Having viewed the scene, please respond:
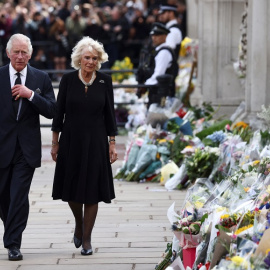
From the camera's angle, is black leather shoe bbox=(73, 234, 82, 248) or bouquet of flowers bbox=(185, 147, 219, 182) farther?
bouquet of flowers bbox=(185, 147, 219, 182)

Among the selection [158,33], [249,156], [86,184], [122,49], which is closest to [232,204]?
[86,184]

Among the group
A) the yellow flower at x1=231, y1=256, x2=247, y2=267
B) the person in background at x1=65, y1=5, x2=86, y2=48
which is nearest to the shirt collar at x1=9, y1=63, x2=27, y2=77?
the yellow flower at x1=231, y1=256, x2=247, y2=267

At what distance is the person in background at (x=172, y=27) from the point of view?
15.6 metres

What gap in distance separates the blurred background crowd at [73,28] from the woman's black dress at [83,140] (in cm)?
1897

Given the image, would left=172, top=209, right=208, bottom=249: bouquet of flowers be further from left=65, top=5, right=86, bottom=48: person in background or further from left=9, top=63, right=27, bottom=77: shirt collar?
left=65, top=5, right=86, bottom=48: person in background

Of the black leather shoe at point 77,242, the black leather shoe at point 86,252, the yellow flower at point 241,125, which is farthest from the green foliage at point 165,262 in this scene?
the yellow flower at point 241,125

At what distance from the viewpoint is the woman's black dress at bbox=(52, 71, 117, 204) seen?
24.8 ft

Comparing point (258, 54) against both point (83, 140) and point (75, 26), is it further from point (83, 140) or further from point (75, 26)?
point (75, 26)

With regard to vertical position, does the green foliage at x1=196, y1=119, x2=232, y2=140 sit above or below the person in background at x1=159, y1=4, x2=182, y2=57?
below

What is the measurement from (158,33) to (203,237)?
7696 mm

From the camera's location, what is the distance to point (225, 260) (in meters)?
5.20

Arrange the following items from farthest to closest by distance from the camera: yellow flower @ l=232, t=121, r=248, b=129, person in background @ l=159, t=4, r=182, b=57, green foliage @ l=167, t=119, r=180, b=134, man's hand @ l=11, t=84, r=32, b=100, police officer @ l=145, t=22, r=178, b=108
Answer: person in background @ l=159, t=4, r=182, b=57, police officer @ l=145, t=22, r=178, b=108, green foliage @ l=167, t=119, r=180, b=134, yellow flower @ l=232, t=121, r=248, b=129, man's hand @ l=11, t=84, r=32, b=100

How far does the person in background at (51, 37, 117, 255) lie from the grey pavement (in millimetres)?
276

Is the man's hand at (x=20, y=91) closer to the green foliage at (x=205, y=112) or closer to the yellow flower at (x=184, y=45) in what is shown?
the green foliage at (x=205, y=112)
